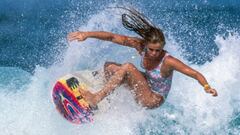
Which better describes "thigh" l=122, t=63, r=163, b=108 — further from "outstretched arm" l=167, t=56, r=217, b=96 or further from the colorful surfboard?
the colorful surfboard

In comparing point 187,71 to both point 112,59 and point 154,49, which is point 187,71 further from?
point 112,59

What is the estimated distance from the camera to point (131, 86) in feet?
20.2

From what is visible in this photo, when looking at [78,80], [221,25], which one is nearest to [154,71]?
[78,80]

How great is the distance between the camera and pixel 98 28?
954cm

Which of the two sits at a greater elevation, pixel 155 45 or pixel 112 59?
pixel 155 45

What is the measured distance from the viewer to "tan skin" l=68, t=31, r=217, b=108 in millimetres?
5762

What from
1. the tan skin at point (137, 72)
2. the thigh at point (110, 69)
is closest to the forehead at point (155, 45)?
the tan skin at point (137, 72)

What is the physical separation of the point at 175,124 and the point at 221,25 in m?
6.03

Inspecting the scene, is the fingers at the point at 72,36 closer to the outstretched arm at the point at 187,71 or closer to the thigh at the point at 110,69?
the thigh at the point at 110,69

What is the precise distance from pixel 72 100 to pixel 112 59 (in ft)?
7.77

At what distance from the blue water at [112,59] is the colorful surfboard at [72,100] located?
0.20m

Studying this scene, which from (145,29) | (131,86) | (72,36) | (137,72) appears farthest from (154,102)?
(72,36)

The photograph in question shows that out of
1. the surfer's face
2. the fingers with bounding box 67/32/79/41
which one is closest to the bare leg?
the surfer's face

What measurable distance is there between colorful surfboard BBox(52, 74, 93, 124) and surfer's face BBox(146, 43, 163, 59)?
86 cm
